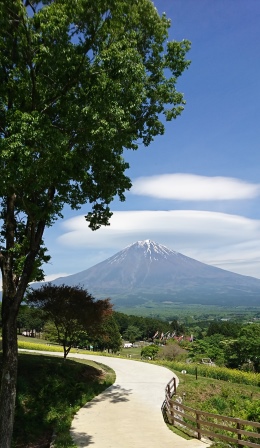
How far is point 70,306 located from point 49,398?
592 centimetres

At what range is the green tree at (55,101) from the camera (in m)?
10.3

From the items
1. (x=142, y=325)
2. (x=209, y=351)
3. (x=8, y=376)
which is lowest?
(x=209, y=351)

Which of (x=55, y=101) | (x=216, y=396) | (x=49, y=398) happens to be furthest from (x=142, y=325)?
(x=55, y=101)

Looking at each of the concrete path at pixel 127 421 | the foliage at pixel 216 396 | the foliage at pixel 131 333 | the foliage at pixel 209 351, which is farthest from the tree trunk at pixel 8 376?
the foliage at pixel 131 333

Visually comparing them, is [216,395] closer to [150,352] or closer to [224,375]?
[224,375]

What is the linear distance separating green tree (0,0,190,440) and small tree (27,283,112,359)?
27.5ft

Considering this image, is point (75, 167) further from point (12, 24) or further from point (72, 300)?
point (72, 300)

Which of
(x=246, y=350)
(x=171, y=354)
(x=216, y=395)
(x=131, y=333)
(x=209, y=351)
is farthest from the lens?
(x=131, y=333)

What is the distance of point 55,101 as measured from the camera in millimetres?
12109

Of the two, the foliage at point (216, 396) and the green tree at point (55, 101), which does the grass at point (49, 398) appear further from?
the foliage at point (216, 396)

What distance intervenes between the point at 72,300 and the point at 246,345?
4762 centimetres

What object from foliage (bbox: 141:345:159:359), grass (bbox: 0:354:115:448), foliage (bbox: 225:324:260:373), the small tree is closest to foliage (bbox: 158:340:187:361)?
foliage (bbox: 141:345:159:359)

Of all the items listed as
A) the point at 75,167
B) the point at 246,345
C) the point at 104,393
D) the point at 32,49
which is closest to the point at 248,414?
the point at 104,393

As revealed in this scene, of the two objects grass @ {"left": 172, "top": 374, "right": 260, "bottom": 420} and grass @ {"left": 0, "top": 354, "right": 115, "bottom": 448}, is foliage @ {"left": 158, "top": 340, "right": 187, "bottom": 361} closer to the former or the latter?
grass @ {"left": 172, "top": 374, "right": 260, "bottom": 420}
